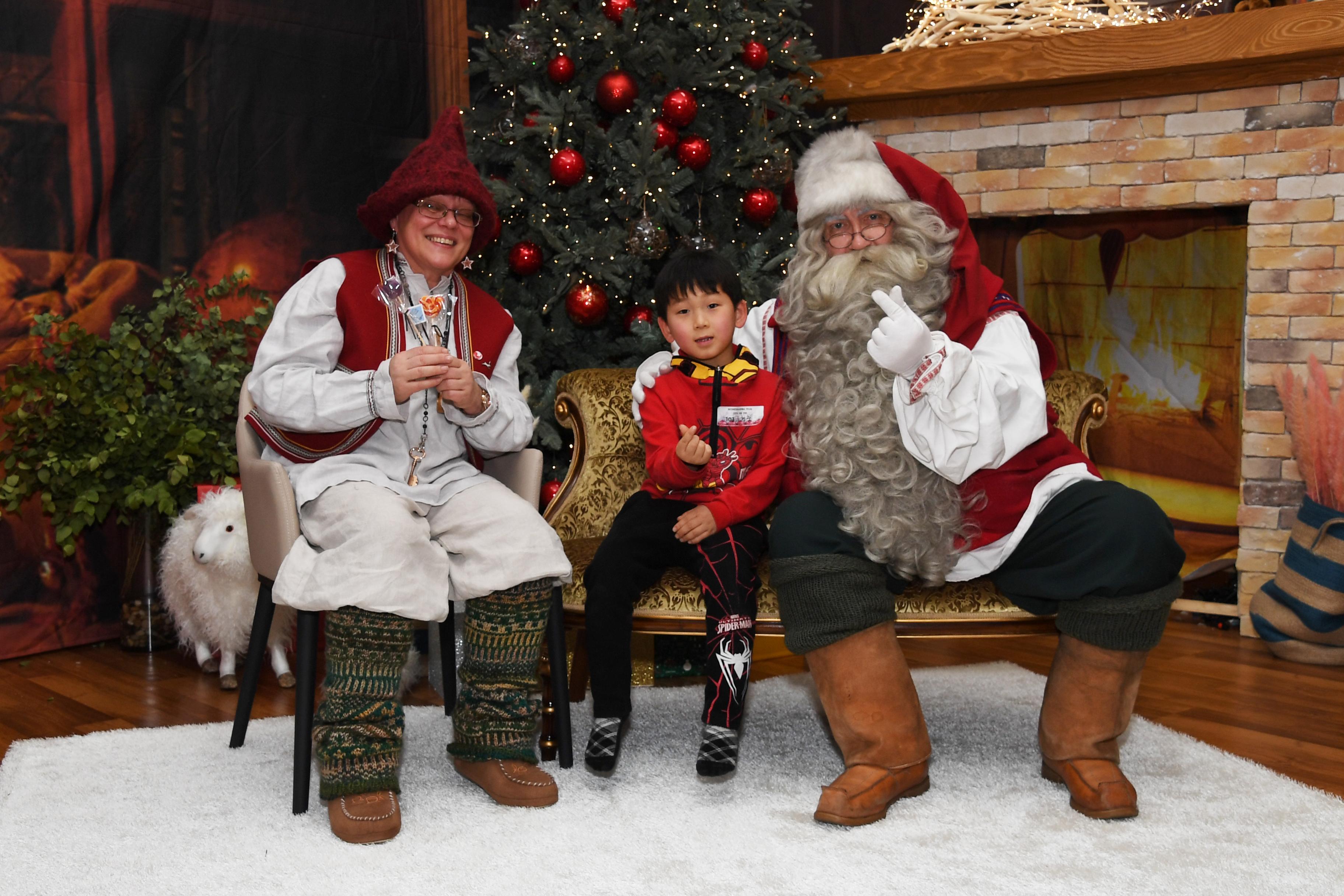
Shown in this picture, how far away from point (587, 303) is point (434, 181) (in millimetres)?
1178

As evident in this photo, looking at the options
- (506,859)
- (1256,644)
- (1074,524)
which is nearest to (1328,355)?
(1256,644)

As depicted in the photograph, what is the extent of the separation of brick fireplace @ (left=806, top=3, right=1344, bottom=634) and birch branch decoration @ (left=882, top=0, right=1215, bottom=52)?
0.13 metres

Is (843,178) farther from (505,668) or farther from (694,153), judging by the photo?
(505,668)

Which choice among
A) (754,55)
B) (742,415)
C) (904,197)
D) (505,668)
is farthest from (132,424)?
(904,197)

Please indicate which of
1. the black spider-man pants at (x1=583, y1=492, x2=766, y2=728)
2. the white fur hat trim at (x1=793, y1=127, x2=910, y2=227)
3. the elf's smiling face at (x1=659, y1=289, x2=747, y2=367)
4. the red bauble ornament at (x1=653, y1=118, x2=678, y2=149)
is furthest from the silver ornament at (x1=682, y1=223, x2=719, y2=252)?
the black spider-man pants at (x1=583, y1=492, x2=766, y2=728)

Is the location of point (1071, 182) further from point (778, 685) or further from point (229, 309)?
point (229, 309)

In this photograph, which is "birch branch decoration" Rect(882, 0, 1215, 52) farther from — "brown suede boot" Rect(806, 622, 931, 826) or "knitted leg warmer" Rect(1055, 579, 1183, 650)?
"brown suede boot" Rect(806, 622, 931, 826)

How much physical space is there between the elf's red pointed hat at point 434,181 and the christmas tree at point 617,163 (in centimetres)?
104

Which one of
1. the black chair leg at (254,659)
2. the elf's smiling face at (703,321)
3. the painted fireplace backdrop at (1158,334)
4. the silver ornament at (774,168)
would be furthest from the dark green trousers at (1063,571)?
the painted fireplace backdrop at (1158,334)

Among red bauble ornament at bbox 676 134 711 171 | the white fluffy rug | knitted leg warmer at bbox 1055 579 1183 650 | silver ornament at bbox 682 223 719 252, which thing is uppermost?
red bauble ornament at bbox 676 134 711 171

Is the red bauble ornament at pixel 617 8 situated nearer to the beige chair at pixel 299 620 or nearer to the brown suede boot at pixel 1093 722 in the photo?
the beige chair at pixel 299 620

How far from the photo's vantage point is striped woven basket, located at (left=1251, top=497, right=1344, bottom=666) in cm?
366

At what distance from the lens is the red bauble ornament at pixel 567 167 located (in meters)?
3.70

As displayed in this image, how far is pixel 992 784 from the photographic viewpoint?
8.55 ft
